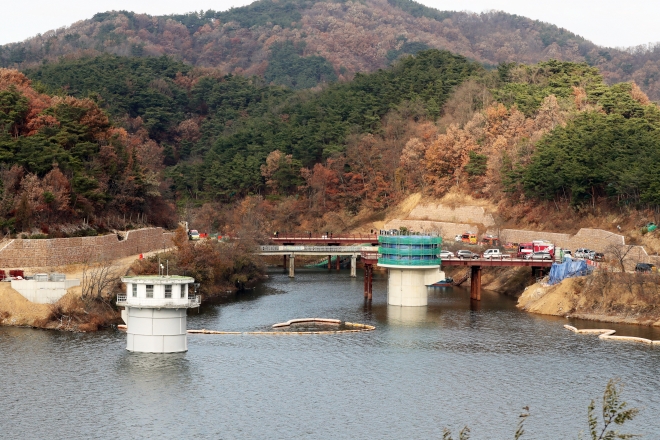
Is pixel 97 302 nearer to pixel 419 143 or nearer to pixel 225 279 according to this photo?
pixel 225 279

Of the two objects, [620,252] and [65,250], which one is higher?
[620,252]

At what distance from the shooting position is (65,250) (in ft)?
294

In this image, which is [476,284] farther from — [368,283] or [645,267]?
[645,267]

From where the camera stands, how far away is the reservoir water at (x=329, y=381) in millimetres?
53094

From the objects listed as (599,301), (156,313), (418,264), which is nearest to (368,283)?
(418,264)

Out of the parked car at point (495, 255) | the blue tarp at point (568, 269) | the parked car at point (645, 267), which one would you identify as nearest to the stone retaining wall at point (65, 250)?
the parked car at point (495, 255)

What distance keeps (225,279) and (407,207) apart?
1662 inches

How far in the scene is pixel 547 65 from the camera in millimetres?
149125

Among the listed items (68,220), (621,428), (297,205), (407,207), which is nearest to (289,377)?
(621,428)

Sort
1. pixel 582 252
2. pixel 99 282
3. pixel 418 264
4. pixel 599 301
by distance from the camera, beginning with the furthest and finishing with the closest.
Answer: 1. pixel 582 252
2. pixel 418 264
3. pixel 599 301
4. pixel 99 282

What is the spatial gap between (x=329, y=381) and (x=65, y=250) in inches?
1428

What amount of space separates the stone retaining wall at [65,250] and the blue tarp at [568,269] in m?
39.4

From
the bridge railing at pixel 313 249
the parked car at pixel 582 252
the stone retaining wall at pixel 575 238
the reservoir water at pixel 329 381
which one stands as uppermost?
the stone retaining wall at pixel 575 238

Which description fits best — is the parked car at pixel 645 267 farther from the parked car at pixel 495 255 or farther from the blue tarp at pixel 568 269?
the parked car at pixel 495 255
